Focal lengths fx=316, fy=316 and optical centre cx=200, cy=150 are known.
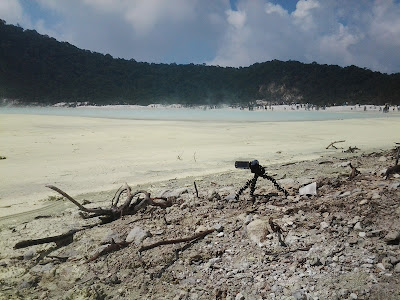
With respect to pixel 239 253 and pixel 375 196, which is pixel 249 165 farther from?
pixel 375 196

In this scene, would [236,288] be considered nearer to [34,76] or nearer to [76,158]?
[76,158]

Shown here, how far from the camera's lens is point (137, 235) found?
3770mm

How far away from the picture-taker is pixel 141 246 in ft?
11.6

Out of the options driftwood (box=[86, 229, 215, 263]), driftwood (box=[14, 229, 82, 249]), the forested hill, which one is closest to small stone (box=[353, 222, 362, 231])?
driftwood (box=[86, 229, 215, 263])

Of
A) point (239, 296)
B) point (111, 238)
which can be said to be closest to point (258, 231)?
point (239, 296)

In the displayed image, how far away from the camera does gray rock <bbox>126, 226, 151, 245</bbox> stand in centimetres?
368

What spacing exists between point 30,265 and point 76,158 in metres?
7.95

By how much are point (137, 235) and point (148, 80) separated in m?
119

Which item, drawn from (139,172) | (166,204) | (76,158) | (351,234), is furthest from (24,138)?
(351,234)

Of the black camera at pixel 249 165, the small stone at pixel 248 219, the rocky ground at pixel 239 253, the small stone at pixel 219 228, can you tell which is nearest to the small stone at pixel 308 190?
the rocky ground at pixel 239 253

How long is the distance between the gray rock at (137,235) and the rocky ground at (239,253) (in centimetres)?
1

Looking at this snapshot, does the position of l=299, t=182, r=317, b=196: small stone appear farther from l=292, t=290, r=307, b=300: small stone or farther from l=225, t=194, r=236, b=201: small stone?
l=292, t=290, r=307, b=300: small stone

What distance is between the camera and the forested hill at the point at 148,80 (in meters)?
89.3

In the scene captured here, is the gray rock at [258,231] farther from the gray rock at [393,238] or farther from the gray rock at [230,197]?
the gray rock at [393,238]
